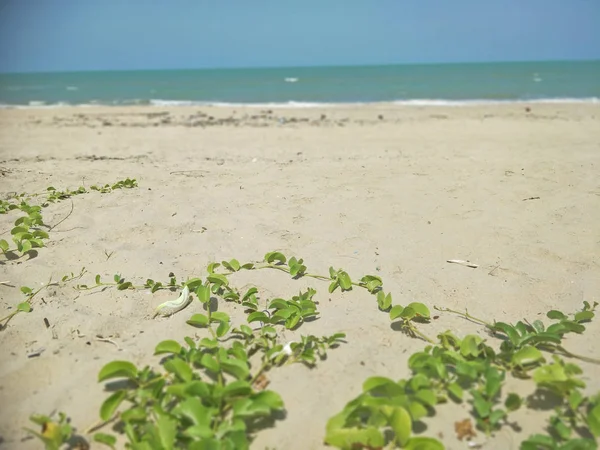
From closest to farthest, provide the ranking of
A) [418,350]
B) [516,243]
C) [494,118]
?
[418,350] < [516,243] < [494,118]

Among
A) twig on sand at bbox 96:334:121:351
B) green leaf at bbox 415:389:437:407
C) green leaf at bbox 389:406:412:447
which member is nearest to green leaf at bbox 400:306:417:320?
green leaf at bbox 415:389:437:407

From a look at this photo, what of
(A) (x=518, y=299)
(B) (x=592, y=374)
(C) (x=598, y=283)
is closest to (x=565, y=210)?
(C) (x=598, y=283)

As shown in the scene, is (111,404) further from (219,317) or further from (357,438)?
(357,438)

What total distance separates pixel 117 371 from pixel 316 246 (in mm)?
1324

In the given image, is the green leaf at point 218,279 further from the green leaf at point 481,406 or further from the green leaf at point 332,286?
the green leaf at point 481,406

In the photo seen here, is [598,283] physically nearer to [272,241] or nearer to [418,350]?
[418,350]

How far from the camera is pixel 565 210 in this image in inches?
115

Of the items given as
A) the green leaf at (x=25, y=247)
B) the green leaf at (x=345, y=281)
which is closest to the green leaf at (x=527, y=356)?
the green leaf at (x=345, y=281)

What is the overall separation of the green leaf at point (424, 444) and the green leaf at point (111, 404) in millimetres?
797

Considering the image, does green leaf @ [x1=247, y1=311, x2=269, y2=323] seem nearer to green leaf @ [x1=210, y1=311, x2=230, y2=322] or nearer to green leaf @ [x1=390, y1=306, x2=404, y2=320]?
green leaf @ [x1=210, y1=311, x2=230, y2=322]

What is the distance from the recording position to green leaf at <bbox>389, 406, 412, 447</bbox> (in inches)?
47.1

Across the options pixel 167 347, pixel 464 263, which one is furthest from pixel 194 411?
pixel 464 263

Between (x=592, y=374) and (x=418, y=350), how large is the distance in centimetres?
54

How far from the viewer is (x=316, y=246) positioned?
2.52 metres
